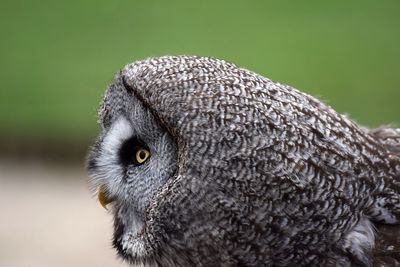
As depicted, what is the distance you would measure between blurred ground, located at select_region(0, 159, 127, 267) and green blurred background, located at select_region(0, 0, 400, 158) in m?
0.57

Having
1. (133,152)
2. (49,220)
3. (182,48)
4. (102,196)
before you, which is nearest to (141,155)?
(133,152)

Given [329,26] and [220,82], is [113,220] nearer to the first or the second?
[220,82]

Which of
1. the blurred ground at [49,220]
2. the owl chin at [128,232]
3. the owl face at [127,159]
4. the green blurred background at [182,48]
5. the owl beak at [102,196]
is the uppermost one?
the green blurred background at [182,48]

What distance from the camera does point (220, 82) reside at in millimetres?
2668

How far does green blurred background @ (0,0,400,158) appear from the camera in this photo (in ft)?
26.7

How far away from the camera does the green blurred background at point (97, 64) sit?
6.97m

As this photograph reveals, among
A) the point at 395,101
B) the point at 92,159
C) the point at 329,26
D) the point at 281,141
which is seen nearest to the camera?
the point at 281,141

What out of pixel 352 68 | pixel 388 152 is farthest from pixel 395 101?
pixel 388 152

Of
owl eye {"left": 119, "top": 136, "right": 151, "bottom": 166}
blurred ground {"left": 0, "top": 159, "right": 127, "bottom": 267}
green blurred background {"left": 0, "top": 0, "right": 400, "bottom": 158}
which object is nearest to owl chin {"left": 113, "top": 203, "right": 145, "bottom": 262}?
owl eye {"left": 119, "top": 136, "right": 151, "bottom": 166}

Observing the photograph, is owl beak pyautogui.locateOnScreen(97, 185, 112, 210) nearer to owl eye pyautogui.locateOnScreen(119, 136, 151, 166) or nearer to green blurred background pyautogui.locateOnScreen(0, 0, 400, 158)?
owl eye pyautogui.locateOnScreen(119, 136, 151, 166)

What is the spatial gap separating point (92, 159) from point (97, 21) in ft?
22.3

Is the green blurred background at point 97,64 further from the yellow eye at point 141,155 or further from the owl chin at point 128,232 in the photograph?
the yellow eye at point 141,155

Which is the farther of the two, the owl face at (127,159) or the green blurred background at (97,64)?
the green blurred background at (97,64)

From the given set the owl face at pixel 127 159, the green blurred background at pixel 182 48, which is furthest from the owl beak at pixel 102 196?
the green blurred background at pixel 182 48
